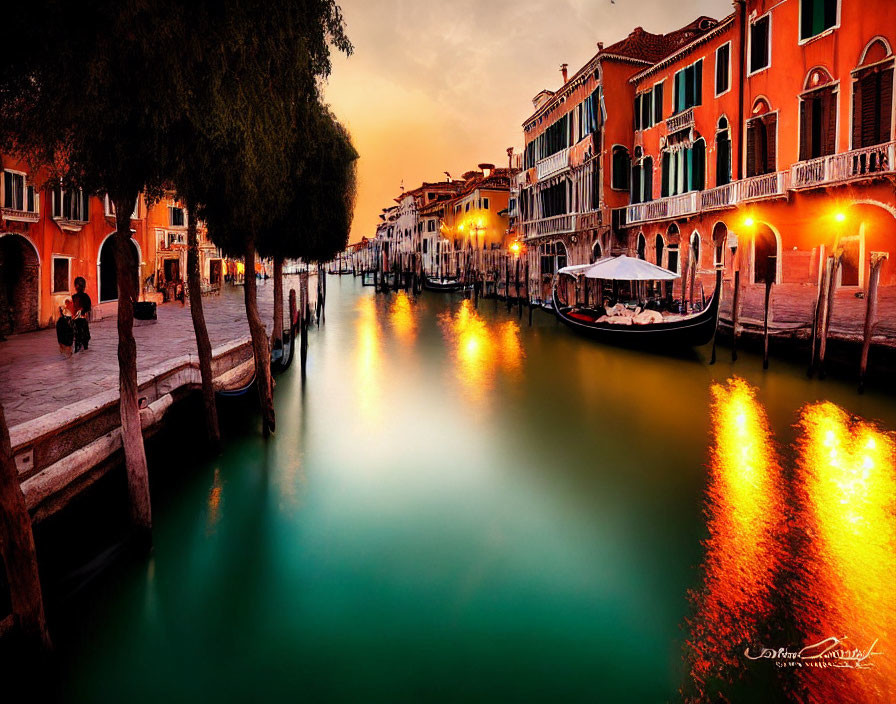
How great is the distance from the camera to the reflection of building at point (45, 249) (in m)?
11.3

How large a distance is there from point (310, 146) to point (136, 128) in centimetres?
453

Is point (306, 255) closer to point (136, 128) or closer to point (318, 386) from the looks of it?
point (318, 386)

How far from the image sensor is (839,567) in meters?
4.56

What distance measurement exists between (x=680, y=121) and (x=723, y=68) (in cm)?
190

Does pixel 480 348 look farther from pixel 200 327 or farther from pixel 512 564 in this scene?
pixel 512 564

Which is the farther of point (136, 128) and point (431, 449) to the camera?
point (431, 449)

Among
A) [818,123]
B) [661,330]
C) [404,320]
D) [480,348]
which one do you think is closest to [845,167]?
[818,123]

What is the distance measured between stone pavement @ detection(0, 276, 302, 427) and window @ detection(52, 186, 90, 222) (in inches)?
98.5

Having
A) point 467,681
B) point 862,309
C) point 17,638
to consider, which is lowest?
point 467,681

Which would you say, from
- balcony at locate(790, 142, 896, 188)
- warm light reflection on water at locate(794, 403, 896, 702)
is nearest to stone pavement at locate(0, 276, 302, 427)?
warm light reflection on water at locate(794, 403, 896, 702)

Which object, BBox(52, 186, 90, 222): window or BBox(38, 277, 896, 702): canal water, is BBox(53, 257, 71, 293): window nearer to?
BBox(52, 186, 90, 222): window

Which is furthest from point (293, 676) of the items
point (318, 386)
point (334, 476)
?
point (318, 386)

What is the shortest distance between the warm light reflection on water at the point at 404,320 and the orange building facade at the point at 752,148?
7.31 metres

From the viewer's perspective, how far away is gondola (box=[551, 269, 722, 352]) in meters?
13.0
